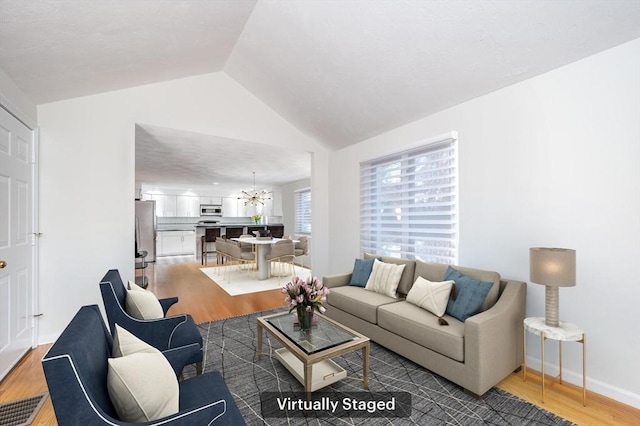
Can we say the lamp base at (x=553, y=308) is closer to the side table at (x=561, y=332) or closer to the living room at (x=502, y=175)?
the side table at (x=561, y=332)

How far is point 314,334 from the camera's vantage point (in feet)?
7.50

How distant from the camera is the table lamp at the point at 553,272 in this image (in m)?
2.03

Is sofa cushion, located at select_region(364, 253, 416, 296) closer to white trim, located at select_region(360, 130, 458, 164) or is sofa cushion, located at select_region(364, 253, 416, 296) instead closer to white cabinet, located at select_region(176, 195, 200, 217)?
white trim, located at select_region(360, 130, 458, 164)

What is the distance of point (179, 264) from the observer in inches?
311

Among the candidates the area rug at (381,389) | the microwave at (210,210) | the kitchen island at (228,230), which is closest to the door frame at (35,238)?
the area rug at (381,389)

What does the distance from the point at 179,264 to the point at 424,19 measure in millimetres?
7892

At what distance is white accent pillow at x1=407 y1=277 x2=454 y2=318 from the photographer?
2.58 metres

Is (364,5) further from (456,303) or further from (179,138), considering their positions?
(179,138)

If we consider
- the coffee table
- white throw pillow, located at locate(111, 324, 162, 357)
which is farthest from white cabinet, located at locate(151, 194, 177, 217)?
white throw pillow, located at locate(111, 324, 162, 357)

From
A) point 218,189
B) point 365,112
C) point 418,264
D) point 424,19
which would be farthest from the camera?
point 218,189

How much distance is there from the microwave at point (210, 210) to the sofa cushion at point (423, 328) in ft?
29.2

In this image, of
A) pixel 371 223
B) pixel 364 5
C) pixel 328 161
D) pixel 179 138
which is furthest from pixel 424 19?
pixel 179 138

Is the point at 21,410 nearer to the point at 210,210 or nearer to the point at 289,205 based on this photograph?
the point at 289,205

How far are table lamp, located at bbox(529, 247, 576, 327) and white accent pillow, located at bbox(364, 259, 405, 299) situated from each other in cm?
131
